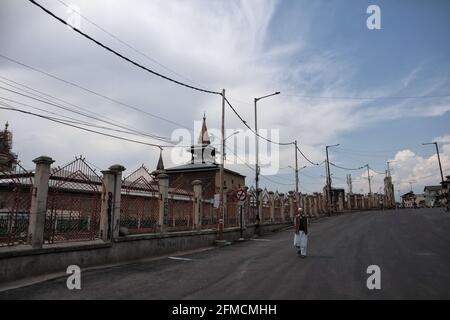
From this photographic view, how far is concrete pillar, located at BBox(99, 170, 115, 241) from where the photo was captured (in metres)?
12.0

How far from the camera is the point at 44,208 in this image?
10.1 metres

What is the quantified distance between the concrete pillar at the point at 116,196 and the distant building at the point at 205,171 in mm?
31875

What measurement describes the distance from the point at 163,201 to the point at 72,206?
14.9 ft

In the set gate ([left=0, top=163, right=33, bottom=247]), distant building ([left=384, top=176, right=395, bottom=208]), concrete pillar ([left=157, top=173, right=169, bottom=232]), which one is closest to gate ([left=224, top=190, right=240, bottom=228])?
concrete pillar ([left=157, top=173, right=169, bottom=232])

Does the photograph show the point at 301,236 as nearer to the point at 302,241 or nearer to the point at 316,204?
the point at 302,241

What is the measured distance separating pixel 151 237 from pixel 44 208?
4.76m

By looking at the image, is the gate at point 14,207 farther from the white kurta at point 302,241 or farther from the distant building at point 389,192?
the distant building at point 389,192

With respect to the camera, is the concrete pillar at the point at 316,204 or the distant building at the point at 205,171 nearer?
the concrete pillar at the point at 316,204

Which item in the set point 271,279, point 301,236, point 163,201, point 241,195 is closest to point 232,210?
point 241,195

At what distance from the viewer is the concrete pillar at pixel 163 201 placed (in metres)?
14.9

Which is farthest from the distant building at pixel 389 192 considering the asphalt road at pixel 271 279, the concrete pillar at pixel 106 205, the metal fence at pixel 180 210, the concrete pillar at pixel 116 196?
the concrete pillar at pixel 106 205

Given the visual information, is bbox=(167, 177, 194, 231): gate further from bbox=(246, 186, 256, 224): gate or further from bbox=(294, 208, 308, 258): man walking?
bbox=(246, 186, 256, 224): gate
